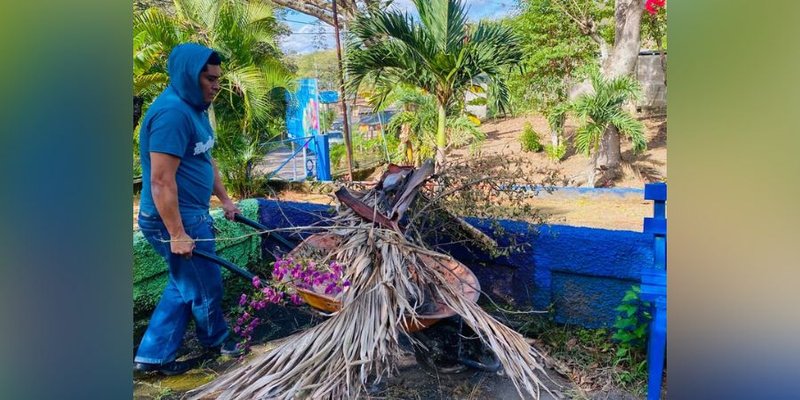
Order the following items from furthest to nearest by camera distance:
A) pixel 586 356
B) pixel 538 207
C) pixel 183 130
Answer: pixel 538 207 → pixel 586 356 → pixel 183 130

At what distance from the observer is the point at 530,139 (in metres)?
4.04

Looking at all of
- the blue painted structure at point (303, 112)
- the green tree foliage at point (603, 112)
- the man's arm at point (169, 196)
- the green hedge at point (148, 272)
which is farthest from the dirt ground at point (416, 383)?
the green tree foliage at point (603, 112)

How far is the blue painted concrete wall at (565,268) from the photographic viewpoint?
3021 millimetres

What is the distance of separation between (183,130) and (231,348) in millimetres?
1225

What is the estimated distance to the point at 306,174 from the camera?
3.65m

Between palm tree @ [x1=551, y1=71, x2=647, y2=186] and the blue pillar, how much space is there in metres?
1.77

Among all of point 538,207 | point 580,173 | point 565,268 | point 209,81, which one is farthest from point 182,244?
point 580,173

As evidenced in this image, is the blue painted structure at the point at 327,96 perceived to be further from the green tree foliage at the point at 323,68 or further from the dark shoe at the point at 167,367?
the dark shoe at the point at 167,367

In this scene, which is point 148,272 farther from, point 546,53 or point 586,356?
point 546,53

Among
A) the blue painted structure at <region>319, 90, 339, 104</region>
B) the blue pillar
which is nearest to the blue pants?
the blue pillar

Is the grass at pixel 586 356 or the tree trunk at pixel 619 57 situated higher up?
the tree trunk at pixel 619 57
